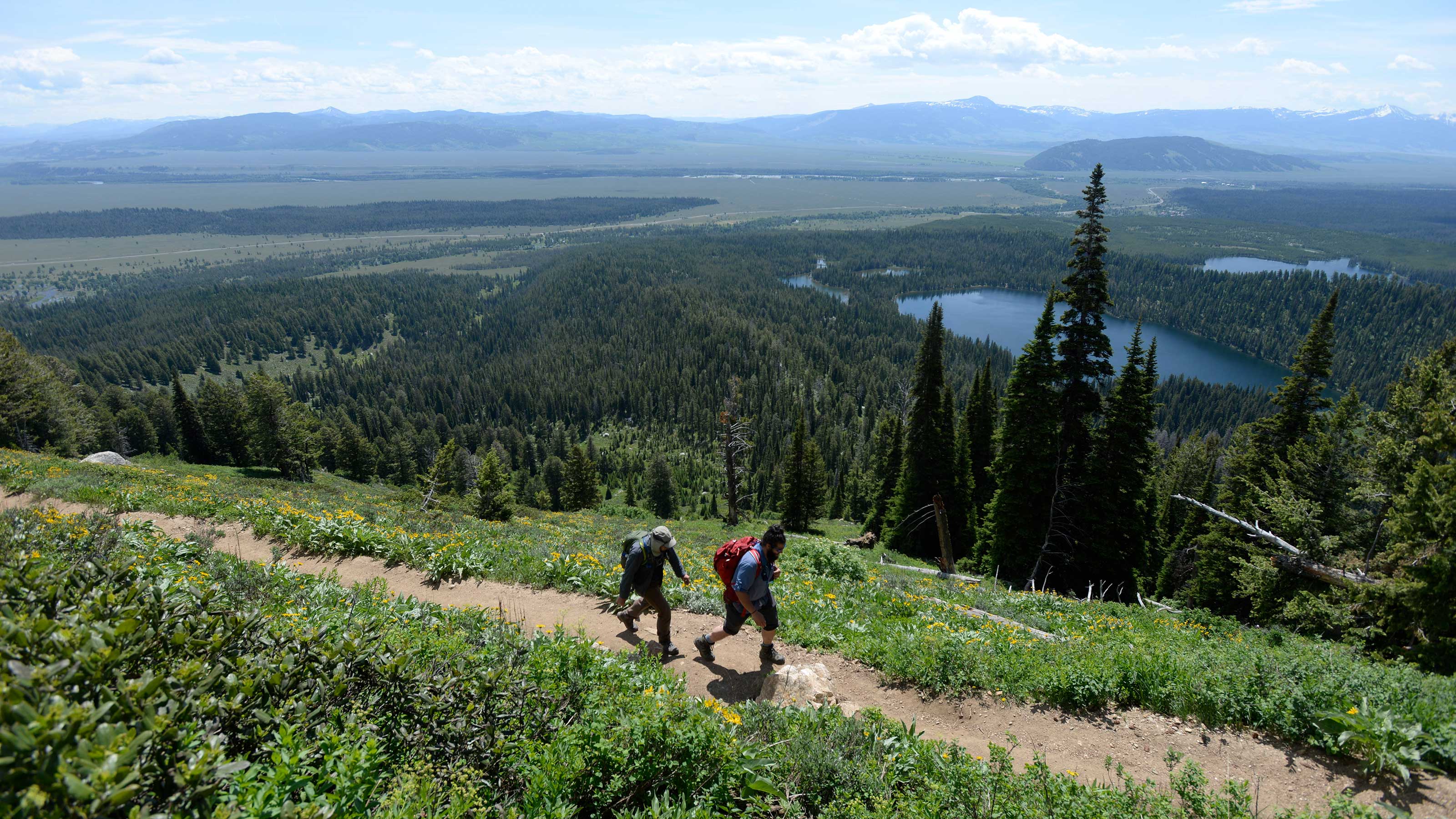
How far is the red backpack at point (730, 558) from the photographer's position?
904 centimetres

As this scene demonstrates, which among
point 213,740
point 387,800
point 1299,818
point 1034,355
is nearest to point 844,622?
point 1299,818

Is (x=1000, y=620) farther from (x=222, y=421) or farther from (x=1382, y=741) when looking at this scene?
(x=222, y=421)

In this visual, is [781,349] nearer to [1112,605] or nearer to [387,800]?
[1112,605]

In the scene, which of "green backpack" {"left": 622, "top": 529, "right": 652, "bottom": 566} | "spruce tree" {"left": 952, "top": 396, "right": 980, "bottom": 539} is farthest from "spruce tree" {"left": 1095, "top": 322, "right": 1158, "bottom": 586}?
"green backpack" {"left": 622, "top": 529, "right": 652, "bottom": 566}

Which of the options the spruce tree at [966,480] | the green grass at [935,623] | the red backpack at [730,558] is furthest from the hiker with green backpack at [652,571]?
the spruce tree at [966,480]

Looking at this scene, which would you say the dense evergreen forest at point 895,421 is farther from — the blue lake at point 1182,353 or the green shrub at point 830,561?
the green shrub at point 830,561

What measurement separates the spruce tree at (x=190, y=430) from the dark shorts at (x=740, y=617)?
7758cm

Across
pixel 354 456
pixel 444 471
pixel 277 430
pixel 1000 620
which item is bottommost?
pixel 354 456

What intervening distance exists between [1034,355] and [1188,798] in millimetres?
21127

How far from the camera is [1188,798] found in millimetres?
6047

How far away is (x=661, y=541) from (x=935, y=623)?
18.5 ft

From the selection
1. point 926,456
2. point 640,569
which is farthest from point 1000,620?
point 926,456

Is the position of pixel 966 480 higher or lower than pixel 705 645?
lower

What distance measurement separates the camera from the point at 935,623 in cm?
1137
